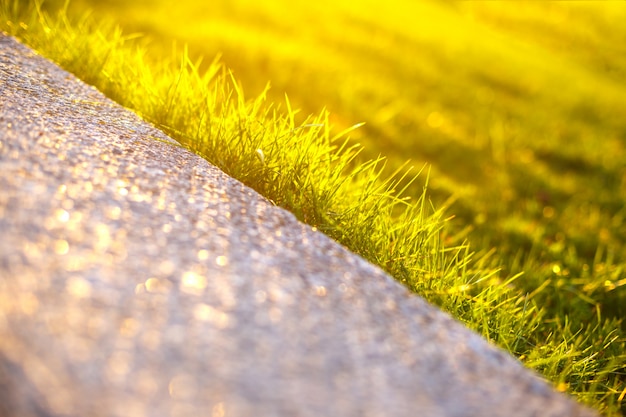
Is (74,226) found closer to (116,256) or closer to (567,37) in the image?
(116,256)

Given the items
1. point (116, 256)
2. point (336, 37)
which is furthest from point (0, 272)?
point (336, 37)

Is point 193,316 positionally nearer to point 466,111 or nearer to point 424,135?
point 424,135

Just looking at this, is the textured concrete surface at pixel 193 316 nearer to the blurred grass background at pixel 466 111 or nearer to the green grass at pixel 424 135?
the green grass at pixel 424 135

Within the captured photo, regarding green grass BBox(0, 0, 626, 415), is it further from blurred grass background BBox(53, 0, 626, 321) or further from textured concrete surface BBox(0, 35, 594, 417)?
textured concrete surface BBox(0, 35, 594, 417)

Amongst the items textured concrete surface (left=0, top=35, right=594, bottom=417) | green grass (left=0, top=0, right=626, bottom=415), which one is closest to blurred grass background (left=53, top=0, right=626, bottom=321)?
green grass (left=0, top=0, right=626, bottom=415)

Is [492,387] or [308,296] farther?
[308,296]

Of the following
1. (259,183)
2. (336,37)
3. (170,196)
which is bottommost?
(336,37)

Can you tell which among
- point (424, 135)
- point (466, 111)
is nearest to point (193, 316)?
point (424, 135)
